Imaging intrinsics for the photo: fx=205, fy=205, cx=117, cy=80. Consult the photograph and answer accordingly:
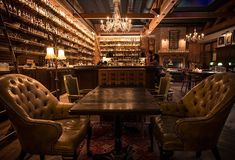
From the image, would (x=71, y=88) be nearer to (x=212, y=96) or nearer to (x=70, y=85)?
(x=70, y=85)

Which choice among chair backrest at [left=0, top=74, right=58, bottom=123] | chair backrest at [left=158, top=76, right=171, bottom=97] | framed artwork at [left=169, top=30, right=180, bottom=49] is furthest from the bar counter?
framed artwork at [left=169, top=30, right=180, bottom=49]

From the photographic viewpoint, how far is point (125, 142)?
3041 mm

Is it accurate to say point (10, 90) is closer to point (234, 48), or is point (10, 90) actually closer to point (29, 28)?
point (29, 28)

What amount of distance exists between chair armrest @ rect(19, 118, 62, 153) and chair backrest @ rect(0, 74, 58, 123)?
0.10 meters

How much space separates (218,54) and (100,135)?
1229 cm

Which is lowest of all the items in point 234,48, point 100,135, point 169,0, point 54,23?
point 100,135

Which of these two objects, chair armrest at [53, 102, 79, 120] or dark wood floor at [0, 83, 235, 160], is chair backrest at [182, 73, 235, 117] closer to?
dark wood floor at [0, 83, 235, 160]

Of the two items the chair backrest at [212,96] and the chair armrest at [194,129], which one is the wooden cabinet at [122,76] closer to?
the chair backrest at [212,96]

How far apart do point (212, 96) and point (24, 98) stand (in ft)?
6.76

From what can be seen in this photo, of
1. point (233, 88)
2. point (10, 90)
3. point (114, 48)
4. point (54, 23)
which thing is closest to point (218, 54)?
point (114, 48)

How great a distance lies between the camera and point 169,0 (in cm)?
695

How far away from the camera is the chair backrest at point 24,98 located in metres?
1.85

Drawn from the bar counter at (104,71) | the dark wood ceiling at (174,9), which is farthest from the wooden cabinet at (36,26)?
the dark wood ceiling at (174,9)

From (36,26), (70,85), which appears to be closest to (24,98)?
(70,85)
